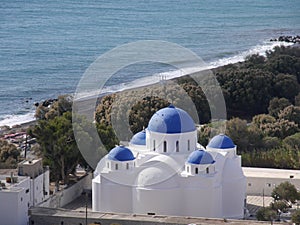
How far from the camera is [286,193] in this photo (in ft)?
92.8

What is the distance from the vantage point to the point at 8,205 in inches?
1014

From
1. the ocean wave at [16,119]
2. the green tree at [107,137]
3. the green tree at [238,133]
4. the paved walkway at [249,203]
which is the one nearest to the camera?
the paved walkway at [249,203]

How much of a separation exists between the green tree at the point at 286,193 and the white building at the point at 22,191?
7051mm

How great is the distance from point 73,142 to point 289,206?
7285 mm

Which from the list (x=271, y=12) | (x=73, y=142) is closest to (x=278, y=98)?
(x=73, y=142)

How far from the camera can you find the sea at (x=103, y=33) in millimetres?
58375

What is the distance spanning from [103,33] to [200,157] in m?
61.1

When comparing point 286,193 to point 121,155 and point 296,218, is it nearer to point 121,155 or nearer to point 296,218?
point 296,218

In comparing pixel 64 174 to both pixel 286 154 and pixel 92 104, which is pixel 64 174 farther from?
pixel 92 104

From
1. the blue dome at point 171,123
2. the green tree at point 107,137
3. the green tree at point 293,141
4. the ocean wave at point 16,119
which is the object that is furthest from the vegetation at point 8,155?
the ocean wave at point 16,119

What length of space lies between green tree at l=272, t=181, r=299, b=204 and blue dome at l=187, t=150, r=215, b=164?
305 cm

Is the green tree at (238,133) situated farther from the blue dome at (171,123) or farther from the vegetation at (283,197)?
the blue dome at (171,123)

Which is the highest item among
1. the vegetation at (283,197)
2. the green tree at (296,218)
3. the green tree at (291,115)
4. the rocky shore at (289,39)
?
the rocky shore at (289,39)

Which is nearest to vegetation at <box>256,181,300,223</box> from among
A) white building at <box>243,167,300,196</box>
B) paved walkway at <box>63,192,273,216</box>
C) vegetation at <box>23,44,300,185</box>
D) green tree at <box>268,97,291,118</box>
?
vegetation at <box>23,44,300,185</box>
